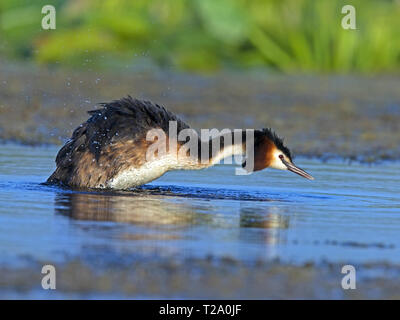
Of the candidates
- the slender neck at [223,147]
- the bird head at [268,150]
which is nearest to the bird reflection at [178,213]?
the slender neck at [223,147]

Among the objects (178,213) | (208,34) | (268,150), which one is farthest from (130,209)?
(208,34)

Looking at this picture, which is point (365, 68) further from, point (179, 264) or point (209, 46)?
point (179, 264)

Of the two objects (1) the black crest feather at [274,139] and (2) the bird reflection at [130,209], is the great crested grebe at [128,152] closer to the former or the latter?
(1) the black crest feather at [274,139]

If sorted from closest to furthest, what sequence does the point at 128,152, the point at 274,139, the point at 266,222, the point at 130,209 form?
the point at 266,222, the point at 130,209, the point at 128,152, the point at 274,139

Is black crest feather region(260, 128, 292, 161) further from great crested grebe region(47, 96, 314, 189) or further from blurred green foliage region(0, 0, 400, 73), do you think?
blurred green foliage region(0, 0, 400, 73)

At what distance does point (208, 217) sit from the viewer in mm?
8398

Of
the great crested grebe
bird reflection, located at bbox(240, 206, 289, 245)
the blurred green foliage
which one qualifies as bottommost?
bird reflection, located at bbox(240, 206, 289, 245)

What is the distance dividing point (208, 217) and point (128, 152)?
5.52ft

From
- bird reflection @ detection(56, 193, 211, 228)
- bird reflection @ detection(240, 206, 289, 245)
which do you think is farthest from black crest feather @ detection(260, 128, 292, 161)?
bird reflection @ detection(56, 193, 211, 228)

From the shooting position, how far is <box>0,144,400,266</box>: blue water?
7023 mm

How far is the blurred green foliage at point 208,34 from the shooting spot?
23203mm

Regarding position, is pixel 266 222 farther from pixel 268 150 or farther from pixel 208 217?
pixel 268 150

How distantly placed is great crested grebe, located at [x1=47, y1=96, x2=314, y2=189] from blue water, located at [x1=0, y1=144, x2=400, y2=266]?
0.76ft
